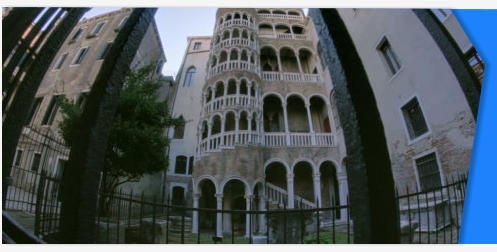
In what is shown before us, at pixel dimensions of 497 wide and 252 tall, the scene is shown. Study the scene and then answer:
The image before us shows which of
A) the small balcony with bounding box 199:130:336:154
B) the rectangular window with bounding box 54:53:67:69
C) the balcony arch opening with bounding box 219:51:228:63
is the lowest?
the small balcony with bounding box 199:130:336:154

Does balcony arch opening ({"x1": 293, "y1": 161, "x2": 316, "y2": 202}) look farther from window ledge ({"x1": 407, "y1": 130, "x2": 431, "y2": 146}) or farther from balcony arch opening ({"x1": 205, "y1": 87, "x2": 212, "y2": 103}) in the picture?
balcony arch opening ({"x1": 205, "y1": 87, "x2": 212, "y2": 103})

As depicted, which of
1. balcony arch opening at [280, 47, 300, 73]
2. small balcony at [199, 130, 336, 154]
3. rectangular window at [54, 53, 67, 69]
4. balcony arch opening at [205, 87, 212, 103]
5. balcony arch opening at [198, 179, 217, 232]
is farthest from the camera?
balcony arch opening at [280, 47, 300, 73]

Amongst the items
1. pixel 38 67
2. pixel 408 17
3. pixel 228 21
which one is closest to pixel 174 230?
pixel 38 67

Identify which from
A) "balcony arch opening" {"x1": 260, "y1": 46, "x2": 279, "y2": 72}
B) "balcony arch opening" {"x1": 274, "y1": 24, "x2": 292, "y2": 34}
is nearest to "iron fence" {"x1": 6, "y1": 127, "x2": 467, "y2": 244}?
"balcony arch opening" {"x1": 260, "y1": 46, "x2": 279, "y2": 72}

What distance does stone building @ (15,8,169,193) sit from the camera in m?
8.00

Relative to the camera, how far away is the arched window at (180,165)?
12.7 meters

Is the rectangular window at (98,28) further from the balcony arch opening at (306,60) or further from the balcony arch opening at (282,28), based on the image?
the balcony arch opening at (306,60)

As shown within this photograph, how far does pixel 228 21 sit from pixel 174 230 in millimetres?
10099

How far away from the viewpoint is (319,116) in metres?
12.1

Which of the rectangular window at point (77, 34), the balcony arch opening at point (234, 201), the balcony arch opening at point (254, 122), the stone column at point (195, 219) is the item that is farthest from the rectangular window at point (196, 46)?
the stone column at point (195, 219)

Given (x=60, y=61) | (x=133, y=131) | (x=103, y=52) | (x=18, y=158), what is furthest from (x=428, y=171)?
(x=60, y=61)

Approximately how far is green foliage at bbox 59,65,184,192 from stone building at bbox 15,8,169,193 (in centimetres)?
189

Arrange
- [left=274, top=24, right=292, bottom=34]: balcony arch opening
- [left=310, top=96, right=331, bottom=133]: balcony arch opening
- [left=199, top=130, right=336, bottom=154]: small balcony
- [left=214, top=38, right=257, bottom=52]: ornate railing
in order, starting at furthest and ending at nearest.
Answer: [left=274, top=24, right=292, bottom=34]: balcony arch opening, [left=214, top=38, right=257, bottom=52]: ornate railing, [left=310, top=96, right=331, bottom=133]: balcony arch opening, [left=199, top=130, right=336, bottom=154]: small balcony

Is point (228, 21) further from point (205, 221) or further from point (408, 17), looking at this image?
point (205, 221)
